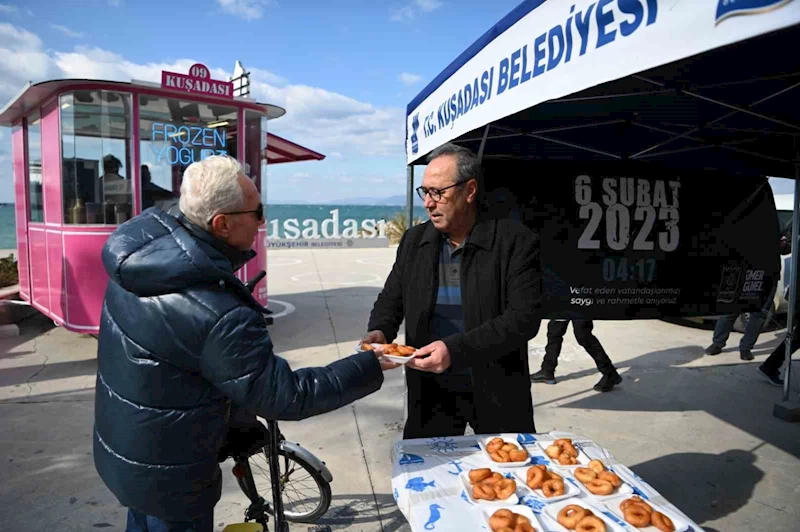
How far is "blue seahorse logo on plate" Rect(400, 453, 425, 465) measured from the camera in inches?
76.5

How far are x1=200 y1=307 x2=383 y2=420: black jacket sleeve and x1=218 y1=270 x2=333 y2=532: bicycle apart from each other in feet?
1.10

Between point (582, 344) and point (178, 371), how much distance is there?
4.90m

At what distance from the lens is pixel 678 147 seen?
4.98 m

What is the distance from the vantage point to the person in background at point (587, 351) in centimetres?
564

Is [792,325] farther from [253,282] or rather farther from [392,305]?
[253,282]

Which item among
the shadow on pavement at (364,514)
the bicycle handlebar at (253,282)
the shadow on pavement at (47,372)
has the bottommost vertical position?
the shadow on pavement at (364,514)

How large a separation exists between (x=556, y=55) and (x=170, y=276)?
5.39 ft

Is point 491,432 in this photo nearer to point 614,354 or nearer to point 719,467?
point 719,467

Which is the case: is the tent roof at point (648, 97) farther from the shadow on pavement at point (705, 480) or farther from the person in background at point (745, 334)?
the shadow on pavement at point (705, 480)

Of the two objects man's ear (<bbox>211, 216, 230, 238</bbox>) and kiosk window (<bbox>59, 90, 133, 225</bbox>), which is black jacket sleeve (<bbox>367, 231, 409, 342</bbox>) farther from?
kiosk window (<bbox>59, 90, 133, 225</bbox>)

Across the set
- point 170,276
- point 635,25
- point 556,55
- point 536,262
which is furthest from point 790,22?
point 170,276

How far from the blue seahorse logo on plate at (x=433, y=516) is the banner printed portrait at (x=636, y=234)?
332 cm

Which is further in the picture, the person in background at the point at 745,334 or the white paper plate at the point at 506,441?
the person in background at the point at 745,334

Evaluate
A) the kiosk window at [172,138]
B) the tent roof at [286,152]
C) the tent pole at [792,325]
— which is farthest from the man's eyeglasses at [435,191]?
the tent roof at [286,152]
